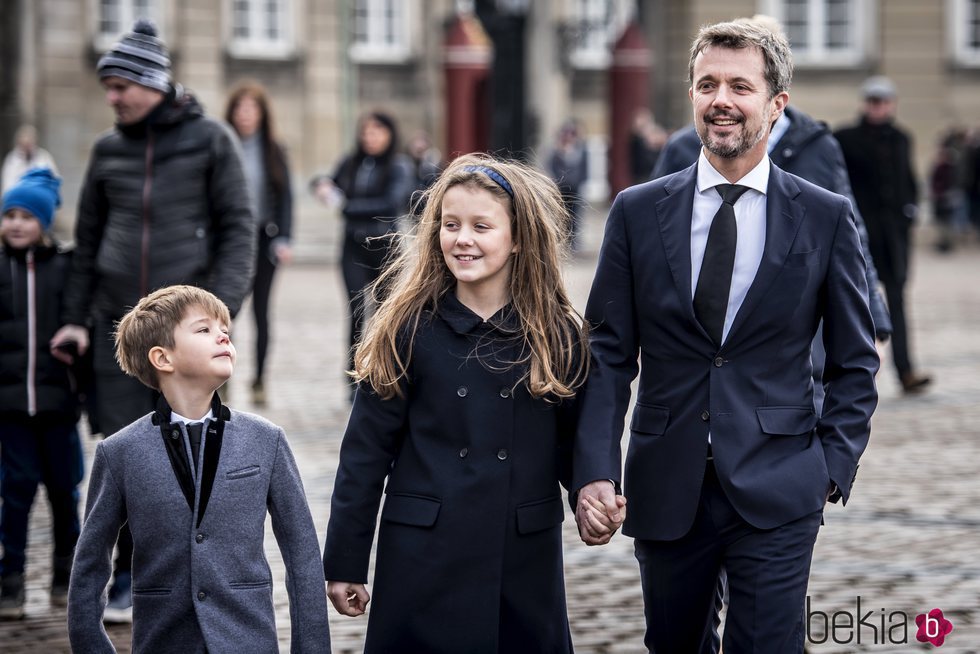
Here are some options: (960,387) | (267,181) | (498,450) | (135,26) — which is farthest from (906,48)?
(498,450)

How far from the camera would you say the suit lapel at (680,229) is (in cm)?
409

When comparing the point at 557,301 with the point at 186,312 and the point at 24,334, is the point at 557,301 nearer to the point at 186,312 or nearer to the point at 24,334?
the point at 186,312

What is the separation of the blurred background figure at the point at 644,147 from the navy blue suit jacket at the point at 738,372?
852 inches

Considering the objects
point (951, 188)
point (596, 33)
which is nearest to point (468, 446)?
point (951, 188)

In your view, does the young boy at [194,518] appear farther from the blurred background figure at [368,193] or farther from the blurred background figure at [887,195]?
the blurred background figure at [887,195]

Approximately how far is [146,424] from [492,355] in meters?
0.84

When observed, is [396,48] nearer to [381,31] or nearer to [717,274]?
[381,31]

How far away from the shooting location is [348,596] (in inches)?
161

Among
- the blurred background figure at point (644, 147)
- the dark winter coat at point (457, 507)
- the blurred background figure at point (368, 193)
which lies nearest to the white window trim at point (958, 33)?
the blurred background figure at point (644, 147)

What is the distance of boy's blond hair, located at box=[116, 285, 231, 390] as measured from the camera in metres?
4.06

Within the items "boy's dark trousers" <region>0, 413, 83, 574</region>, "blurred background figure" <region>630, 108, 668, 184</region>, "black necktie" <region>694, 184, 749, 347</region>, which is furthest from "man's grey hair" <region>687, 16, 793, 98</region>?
"blurred background figure" <region>630, 108, 668, 184</region>

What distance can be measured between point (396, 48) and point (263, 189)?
2131cm

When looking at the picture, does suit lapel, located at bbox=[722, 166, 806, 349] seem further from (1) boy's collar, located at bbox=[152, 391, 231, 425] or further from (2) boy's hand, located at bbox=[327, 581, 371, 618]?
(1) boy's collar, located at bbox=[152, 391, 231, 425]

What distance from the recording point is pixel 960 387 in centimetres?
1191
